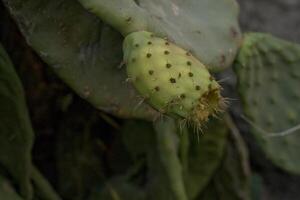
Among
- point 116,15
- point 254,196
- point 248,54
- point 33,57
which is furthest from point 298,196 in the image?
point 116,15

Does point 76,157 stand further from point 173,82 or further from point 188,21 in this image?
point 173,82

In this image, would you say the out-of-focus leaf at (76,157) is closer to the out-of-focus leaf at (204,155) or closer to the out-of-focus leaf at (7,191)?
the out-of-focus leaf at (204,155)

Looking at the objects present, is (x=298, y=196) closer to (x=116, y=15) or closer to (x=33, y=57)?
(x=33, y=57)

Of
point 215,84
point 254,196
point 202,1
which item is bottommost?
point 254,196

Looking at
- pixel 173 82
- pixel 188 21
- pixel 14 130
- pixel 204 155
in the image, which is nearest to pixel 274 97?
pixel 204 155

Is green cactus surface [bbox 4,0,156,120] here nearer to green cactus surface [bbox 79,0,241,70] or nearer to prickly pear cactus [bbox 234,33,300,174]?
green cactus surface [bbox 79,0,241,70]

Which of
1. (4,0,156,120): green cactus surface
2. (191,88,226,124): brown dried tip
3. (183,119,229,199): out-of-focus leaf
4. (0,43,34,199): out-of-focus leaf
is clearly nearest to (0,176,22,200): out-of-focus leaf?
(0,43,34,199): out-of-focus leaf

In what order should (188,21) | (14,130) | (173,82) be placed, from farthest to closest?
(14,130) → (188,21) → (173,82)
